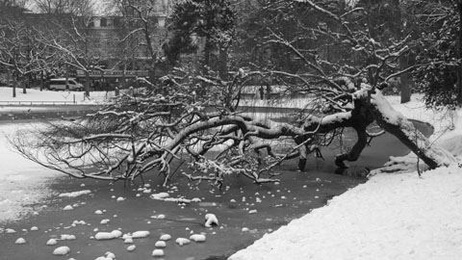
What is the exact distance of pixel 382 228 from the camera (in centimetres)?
841

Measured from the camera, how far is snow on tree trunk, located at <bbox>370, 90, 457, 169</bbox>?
13.8 m

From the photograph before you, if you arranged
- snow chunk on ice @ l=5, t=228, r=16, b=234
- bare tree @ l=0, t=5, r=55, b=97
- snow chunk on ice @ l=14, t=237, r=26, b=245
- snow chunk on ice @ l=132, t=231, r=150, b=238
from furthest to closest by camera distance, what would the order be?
bare tree @ l=0, t=5, r=55, b=97, snow chunk on ice @ l=5, t=228, r=16, b=234, snow chunk on ice @ l=132, t=231, r=150, b=238, snow chunk on ice @ l=14, t=237, r=26, b=245

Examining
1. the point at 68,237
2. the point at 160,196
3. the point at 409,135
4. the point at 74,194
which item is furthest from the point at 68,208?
the point at 409,135

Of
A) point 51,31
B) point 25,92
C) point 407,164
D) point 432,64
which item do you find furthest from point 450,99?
point 25,92

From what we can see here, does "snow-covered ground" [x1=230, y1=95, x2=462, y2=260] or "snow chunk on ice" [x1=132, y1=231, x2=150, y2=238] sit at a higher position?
"snow-covered ground" [x1=230, y1=95, x2=462, y2=260]

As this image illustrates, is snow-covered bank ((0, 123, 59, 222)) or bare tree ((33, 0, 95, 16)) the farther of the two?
bare tree ((33, 0, 95, 16))

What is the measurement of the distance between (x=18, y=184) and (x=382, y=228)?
10281mm

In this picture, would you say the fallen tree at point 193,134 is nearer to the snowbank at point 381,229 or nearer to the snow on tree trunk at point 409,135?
the snow on tree trunk at point 409,135

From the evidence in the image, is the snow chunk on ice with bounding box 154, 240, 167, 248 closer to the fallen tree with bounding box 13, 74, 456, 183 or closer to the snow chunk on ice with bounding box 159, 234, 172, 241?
the snow chunk on ice with bounding box 159, 234, 172, 241

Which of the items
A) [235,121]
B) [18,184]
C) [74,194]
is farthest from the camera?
[235,121]

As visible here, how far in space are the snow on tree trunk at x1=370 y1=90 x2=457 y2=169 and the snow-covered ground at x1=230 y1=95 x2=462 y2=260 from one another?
1481 mm

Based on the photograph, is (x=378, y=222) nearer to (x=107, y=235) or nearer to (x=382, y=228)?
(x=382, y=228)

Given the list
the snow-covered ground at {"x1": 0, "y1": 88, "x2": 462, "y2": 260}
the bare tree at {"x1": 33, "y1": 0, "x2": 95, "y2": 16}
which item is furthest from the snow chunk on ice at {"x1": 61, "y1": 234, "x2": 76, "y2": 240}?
the bare tree at {"x1": 33, "y1": 0, "x2": 95, "y2": 16}

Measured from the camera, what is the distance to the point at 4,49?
54750mm
